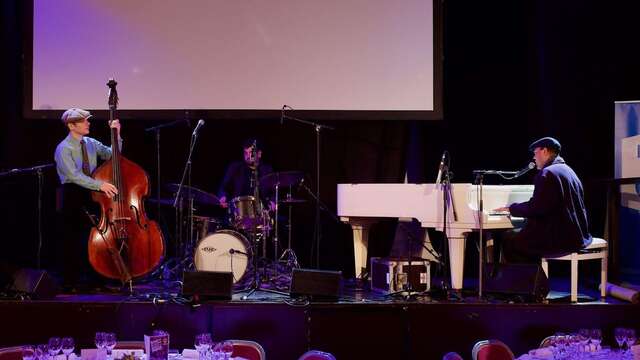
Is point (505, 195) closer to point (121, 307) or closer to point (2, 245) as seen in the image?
point (121, 307)

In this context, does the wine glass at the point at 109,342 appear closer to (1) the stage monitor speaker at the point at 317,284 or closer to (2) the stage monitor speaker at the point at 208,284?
(2) the stage monitor speaker at the point at 208,284

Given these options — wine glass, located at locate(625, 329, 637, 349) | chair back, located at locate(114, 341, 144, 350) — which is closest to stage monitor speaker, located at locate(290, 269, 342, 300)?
chair back, located at locate(114, 341, 144, 350)

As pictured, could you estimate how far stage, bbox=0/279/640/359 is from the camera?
6.09m

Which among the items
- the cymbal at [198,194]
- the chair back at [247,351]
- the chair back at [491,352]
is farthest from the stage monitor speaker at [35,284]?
the chair back at [491,352]

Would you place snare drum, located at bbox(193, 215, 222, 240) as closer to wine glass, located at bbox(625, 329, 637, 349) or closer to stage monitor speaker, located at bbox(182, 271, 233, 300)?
stage monitor speaker, located at bbox(182, 271, 233, 300)

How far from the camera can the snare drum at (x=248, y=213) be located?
6.62 m

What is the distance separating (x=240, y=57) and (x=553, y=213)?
11.9 ft

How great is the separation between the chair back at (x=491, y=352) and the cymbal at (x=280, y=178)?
109 inches

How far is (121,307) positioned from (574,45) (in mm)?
5475

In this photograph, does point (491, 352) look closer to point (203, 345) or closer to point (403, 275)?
point (203, 345)

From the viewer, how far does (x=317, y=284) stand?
622cm

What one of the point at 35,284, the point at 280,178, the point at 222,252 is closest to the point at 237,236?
the point at 222,252

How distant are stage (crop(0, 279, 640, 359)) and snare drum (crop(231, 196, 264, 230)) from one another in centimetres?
79

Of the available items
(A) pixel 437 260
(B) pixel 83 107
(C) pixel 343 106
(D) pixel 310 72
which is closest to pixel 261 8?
(D) pixel 310 72
